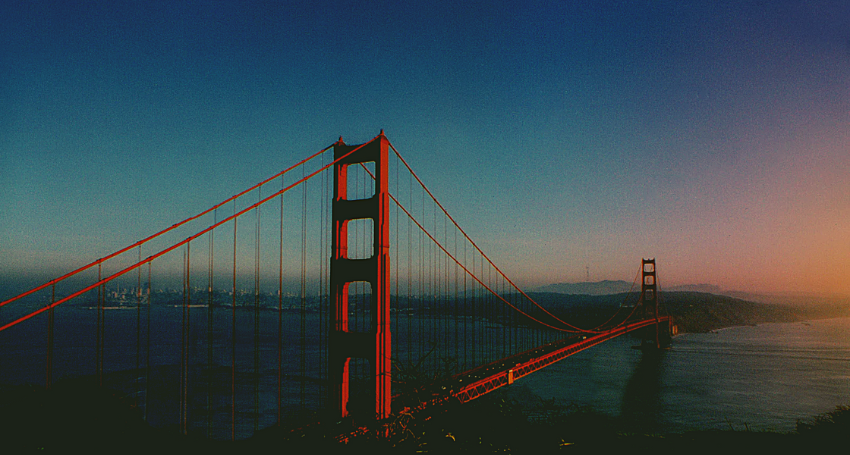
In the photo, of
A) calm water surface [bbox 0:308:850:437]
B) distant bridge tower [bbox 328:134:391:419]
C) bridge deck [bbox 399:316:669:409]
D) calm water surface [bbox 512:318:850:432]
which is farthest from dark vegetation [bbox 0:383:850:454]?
calm water surface [bbox 512:318:850:432]

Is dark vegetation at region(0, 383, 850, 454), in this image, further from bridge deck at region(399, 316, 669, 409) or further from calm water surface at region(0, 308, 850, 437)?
calm water surface at region(0, 308, 850, 437)

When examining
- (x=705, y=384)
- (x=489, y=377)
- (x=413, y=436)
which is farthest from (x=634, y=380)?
(x=413, y=436)

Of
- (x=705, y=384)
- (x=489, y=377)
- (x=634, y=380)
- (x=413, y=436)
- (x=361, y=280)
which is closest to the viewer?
(x=413, y=436)

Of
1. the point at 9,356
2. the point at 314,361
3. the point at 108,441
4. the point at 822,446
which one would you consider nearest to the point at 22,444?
the point at 108,441

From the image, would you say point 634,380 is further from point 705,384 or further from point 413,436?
point 413,436

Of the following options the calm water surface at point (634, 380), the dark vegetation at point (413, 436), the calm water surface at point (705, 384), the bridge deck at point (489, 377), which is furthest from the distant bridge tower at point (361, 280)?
the calm water surface at point (705, 384)

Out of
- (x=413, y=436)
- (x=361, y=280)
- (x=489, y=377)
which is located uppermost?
(x=361, y=280)
